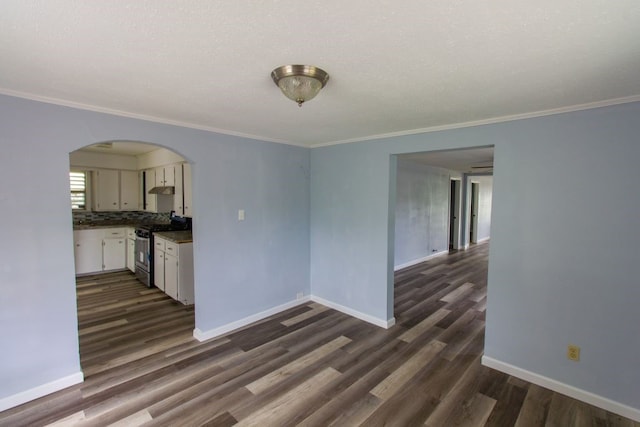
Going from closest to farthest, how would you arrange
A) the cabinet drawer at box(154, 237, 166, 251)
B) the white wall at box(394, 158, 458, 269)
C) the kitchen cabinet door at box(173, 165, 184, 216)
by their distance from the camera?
the cabinet drawer at box(154, 237, 166, 251) → the kitchen cabinet door at box(173, 165, 184, 216) → the white wall at box(394, 158, 458, 269)

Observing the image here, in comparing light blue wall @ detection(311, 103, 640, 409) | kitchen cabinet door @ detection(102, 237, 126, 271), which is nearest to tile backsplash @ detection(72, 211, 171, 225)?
kitchen cabinet door @ detection(102, 237, 126, 271)

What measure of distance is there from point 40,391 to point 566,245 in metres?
4.31

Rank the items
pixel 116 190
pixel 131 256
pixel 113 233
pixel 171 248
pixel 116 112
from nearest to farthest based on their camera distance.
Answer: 1. pixel 116 112
2. pixel 171 248
3. pixel 113 233
4. pixel 131 256
5. pixel 116 190

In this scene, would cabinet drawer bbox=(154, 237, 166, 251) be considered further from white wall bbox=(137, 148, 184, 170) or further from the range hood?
white wall bbox=(137, 148, 184, 170)

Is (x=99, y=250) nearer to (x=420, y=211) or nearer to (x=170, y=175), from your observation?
(x=170, y=175)

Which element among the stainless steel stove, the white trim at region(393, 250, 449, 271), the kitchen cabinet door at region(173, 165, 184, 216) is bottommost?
the white trim at region(393, 250, 449, 271)

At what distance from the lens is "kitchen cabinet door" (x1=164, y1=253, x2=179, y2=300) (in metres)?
4.17

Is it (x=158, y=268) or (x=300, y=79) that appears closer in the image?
(x=300, y=79)

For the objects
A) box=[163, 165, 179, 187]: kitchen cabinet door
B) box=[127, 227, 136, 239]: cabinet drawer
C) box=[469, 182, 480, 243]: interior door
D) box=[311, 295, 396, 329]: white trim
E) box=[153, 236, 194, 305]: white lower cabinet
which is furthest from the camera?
box=[469, 182, 480, 243]: interior door

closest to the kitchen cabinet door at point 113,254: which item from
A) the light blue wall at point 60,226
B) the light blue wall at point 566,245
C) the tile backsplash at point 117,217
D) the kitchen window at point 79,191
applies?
the tile backsplash at point 117,217

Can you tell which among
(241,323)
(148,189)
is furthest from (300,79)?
(148,189)

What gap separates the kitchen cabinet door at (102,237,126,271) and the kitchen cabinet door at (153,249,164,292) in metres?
1.50

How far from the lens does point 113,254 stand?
567 cm

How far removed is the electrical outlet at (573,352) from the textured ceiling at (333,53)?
1901 mm
